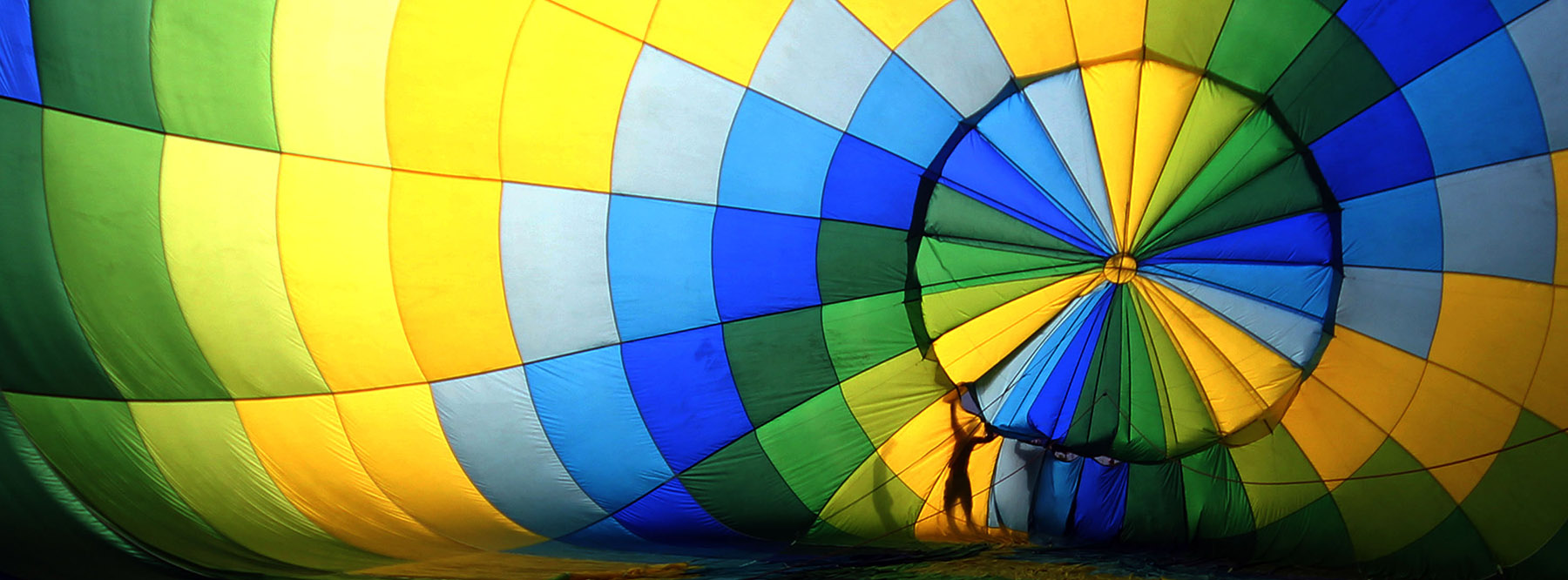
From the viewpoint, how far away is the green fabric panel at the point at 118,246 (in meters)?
3.11

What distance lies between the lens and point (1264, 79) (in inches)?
106

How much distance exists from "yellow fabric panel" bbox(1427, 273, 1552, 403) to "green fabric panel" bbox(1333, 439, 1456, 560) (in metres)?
0.29

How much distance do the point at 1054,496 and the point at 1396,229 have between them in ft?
3.90

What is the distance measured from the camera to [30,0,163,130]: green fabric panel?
3047mm

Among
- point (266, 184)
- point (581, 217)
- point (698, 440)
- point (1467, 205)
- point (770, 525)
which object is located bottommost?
point (770, 525)

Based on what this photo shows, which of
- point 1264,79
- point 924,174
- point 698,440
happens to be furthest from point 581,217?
point 1264,79

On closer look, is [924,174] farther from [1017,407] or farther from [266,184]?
[266,184]

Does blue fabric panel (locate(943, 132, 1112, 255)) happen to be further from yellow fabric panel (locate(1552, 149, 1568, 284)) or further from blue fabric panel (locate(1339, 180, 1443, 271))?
yellow fabric panel (locate(1552, 149, 1568, 284))

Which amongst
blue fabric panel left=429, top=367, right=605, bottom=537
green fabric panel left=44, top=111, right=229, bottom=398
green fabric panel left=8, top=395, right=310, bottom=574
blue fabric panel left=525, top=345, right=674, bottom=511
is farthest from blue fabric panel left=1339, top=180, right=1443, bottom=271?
green fabric panel left=8, top=395, right=310, bottom=574

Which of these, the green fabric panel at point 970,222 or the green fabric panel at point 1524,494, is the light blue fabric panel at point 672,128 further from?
the green fabric panel at point 1524,494

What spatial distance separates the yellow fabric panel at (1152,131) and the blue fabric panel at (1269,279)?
0.57 ft

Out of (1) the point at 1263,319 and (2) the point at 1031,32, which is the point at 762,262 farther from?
(1) the point at 1263,319

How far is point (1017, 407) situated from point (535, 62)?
161cm

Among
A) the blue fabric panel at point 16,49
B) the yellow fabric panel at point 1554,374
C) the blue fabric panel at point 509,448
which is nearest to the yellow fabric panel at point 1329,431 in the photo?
the yellow fabric panel at point 1554,374
